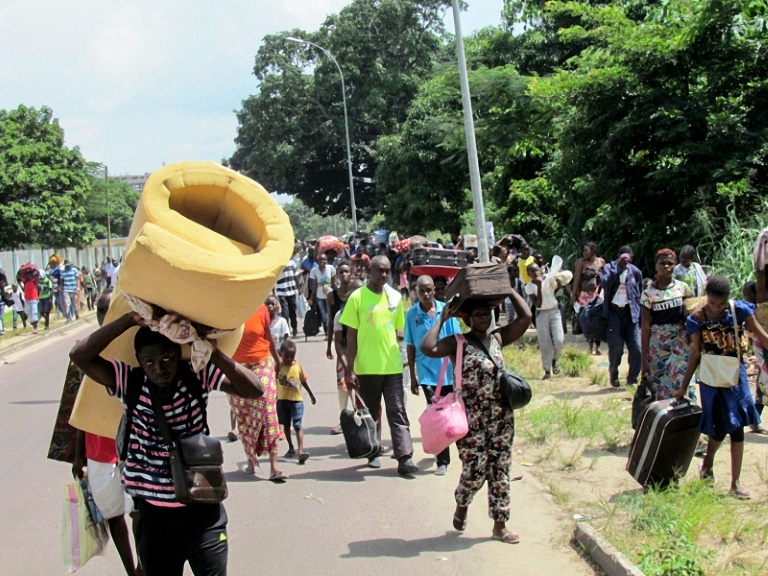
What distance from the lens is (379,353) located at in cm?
724

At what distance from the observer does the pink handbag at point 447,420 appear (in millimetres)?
5188

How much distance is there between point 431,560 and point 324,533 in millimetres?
919

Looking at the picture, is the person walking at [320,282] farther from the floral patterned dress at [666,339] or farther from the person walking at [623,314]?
the floral patterned dress at [666,339]

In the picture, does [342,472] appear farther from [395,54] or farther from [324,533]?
[395,54]

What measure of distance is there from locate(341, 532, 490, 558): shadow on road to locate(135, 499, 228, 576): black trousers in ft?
6.47

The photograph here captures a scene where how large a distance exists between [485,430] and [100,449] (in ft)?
7.42

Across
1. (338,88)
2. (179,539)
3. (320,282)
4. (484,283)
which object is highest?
(338,88)

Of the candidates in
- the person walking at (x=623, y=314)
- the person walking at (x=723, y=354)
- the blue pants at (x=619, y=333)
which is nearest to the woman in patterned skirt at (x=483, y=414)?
the person walking at (x=723, y=354)

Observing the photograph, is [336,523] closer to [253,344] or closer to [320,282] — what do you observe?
[253,344]

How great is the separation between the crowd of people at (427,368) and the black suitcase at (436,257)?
0.77 m

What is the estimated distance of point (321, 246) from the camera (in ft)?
50.4

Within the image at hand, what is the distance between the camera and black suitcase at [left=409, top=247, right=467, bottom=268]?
9414mm

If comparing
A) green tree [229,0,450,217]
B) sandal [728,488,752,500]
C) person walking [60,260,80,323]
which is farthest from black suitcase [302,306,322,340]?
green tree [229,0,450,217]

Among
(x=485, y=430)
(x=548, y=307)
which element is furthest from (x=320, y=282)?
(x=485, y=430)
